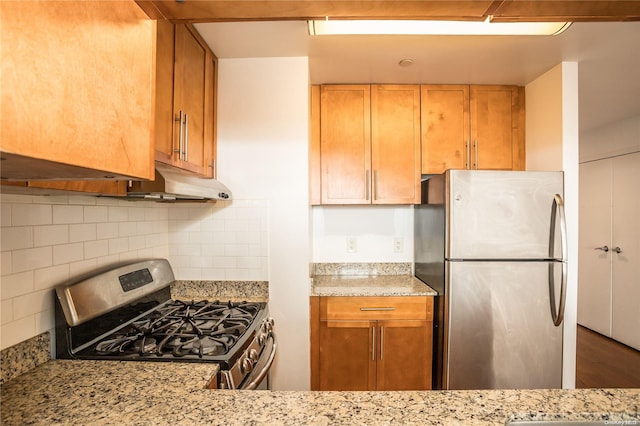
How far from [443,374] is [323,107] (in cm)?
197

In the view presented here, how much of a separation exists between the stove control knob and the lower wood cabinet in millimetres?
750

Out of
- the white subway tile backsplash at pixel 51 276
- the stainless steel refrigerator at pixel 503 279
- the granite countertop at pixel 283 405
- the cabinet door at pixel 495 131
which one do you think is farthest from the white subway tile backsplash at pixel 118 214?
the cabinet door at pixel 495 131

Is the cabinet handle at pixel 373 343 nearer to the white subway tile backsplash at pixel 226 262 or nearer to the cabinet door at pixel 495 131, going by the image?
the white subway tile backsplash at pixel 226 262

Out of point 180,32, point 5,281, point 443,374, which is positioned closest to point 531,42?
point 180,32

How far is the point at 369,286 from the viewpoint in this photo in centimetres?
225

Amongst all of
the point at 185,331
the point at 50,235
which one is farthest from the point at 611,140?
the point at 50,235

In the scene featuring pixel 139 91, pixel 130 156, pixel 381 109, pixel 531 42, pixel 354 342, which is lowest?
pixel 354 342

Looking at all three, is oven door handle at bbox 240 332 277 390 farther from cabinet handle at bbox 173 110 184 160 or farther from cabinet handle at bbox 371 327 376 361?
cabinet handle at bbox 173 110 184 160

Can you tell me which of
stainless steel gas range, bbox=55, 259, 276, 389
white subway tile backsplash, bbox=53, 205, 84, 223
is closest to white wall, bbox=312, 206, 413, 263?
stainless steel gas range, bbox=55, 259, 276, 389

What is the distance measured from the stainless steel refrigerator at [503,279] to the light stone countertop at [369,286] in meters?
0.28

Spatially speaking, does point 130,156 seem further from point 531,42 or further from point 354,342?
point 531,42

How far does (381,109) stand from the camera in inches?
91.4

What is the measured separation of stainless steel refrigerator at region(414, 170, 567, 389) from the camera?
189cm

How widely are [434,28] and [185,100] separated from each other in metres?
1.35
